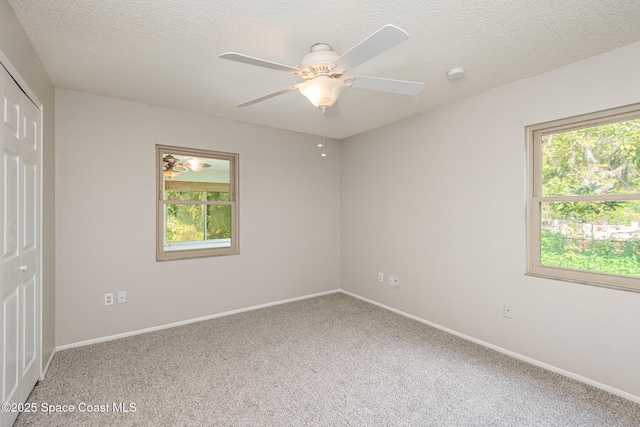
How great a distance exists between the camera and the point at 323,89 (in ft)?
6.18

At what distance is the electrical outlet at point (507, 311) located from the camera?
9.00 ft

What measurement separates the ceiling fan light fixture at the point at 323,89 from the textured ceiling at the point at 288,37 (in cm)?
34

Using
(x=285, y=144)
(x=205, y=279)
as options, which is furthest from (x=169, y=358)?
(x=285, y=144)

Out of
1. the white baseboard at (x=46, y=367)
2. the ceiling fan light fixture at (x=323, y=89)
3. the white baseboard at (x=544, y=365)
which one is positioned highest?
the ceiling fan light fixture at (x=323, y=89)

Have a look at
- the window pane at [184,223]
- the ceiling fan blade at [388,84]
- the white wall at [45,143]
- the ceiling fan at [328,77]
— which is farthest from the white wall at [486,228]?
the white wall at [45,143]

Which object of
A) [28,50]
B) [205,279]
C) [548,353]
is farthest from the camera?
[205,279]

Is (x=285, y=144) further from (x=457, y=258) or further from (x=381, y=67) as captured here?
(x=457, y=258)

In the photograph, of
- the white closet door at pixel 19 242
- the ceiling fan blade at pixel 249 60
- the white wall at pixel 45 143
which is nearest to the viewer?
the ceiling fan blade at pixel 249 60

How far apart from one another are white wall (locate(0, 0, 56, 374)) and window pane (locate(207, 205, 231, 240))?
1477mm

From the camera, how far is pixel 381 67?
2.40m

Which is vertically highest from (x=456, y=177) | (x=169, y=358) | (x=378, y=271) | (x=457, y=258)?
(x=456, y=177)

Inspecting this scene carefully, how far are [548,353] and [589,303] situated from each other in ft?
1.71

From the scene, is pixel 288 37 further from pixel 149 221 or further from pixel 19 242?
pixel 149 221

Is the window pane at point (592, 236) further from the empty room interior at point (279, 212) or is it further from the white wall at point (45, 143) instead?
the white wall at point (45, 143)
